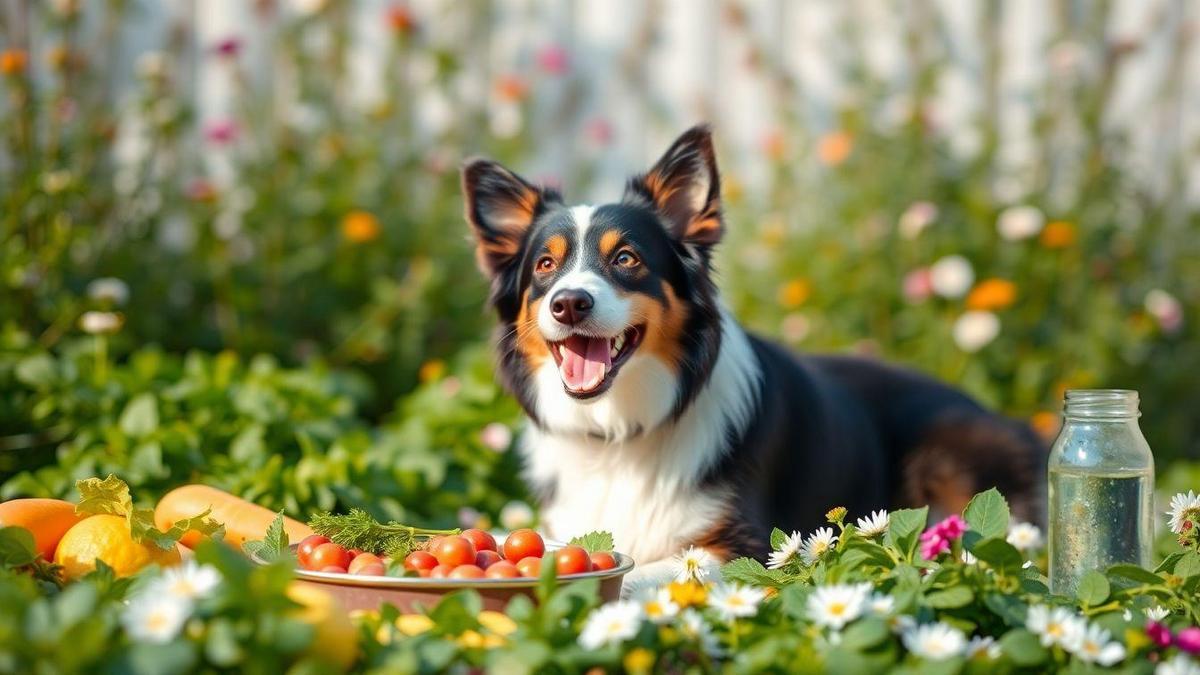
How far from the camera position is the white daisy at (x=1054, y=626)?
1923 millimetres

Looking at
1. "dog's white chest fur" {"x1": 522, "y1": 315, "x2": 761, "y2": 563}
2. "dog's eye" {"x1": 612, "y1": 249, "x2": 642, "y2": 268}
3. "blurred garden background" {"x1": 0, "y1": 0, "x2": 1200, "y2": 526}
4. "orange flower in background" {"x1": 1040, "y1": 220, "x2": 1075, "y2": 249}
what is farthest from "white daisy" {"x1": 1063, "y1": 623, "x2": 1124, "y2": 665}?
"orange flower in background" {"x1": 1040, "y1": 220, "x2": 1075, "y2": 249}

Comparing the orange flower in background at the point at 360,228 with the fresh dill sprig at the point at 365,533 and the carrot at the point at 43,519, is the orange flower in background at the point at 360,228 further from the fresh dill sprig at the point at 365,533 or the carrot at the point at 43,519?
the fresh dill sprig at the point at 365,533

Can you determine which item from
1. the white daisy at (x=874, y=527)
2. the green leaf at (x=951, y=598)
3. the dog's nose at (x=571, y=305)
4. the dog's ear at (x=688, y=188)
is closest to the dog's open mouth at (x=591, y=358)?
the dog's nose at (x=571, y=305)

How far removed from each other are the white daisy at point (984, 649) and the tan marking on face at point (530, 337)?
1611 millimetres

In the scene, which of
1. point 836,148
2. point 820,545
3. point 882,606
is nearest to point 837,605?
point 882,606

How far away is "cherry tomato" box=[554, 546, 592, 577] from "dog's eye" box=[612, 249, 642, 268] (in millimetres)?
1131

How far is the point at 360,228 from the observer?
5.18 m

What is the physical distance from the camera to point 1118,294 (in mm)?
5859

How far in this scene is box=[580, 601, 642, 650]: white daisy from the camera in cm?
184

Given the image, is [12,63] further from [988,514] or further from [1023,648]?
Answer: [1023,648]

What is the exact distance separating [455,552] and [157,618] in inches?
28.5

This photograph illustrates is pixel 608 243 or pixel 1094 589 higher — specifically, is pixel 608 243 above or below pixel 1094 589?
above

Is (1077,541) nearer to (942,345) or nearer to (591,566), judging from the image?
(591,566)

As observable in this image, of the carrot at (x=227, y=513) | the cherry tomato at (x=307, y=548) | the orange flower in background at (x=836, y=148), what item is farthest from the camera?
the orange flower in background at (x=836, y=148)
